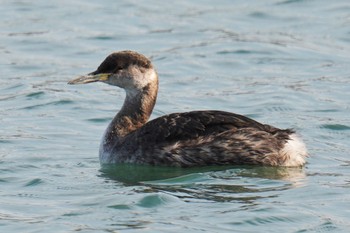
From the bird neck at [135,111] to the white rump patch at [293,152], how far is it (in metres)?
1.79

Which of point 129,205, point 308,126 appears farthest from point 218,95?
point 129,205

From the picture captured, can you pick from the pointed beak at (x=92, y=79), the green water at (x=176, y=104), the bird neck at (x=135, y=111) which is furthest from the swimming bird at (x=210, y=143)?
the pointed beak at (x=92, y=79)

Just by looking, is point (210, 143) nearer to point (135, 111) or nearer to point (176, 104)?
point (135, 111)

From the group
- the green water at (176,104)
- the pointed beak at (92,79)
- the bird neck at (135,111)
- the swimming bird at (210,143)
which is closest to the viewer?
the green water at (176,104)

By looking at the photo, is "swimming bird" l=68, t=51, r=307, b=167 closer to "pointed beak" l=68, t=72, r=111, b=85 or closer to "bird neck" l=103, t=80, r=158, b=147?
"bird neck" l=103, t=80, r=158, b=147

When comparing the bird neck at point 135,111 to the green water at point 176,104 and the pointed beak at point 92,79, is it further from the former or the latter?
the green water at point 176,104

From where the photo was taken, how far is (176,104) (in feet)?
55.4

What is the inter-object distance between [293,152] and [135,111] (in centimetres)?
204

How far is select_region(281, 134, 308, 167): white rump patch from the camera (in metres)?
13.0

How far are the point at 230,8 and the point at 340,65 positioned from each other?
3.93 m

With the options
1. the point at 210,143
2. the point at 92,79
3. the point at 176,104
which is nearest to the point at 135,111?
the point at 92,79

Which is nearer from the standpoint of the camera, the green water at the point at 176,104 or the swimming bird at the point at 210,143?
the green water at the point at 176,104

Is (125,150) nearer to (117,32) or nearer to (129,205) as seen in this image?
(129,205)

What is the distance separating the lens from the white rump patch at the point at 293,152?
13.0m
